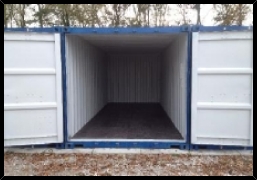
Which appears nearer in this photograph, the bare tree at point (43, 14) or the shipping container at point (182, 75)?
the shipping container at point (182, 75)

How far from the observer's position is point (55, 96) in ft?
16.3

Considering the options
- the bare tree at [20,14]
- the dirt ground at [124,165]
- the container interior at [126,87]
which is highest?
the bare tree at [20,14]

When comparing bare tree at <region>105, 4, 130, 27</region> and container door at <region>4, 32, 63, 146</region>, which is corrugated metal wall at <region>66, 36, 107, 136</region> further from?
bare tree at <region>105, 4, 130, 27</region>

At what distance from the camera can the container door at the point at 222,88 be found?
4.62 m

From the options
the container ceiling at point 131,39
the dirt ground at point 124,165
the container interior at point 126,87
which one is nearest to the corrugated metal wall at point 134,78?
the container interior at point 126,87

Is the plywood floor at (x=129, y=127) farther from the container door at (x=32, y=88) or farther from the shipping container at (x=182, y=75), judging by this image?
the container door at (x=32, y=88)

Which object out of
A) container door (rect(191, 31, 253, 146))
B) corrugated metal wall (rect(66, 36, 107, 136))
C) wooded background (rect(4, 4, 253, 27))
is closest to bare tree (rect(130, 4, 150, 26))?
wooded background (rect(4, 4, 253, 27))

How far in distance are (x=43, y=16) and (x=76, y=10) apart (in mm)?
1820

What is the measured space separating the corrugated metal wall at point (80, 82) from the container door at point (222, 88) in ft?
9.17

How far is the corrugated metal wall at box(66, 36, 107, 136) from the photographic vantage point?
542cm
